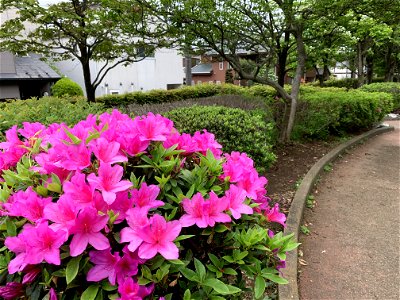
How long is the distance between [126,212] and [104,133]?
0.44 meters

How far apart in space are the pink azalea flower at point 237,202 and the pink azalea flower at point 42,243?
616mm

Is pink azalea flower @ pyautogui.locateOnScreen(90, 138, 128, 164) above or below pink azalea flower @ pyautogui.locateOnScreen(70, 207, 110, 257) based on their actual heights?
above

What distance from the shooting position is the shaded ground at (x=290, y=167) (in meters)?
4.84

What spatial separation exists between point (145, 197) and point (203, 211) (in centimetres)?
22

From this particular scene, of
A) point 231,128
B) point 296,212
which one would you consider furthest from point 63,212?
point 296,212

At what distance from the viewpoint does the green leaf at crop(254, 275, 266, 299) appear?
1.30 meters

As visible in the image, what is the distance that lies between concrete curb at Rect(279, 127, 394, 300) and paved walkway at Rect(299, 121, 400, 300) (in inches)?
6.1

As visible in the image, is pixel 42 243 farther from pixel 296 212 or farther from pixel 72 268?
pixel 296 212

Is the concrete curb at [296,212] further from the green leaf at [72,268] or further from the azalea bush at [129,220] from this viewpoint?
the green leaf at [72,268]

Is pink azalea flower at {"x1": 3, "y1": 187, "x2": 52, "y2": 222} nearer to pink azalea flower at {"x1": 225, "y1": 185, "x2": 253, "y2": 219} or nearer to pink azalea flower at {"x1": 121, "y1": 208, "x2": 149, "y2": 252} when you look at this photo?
pink azalea flower at {"x1": 121, "y1": 208, "x2": 149, "y2": 252}

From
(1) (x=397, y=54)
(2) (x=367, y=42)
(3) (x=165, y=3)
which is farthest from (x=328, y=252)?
(1) (x=397, y=54)

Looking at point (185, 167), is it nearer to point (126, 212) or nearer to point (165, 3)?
point (126, 212)

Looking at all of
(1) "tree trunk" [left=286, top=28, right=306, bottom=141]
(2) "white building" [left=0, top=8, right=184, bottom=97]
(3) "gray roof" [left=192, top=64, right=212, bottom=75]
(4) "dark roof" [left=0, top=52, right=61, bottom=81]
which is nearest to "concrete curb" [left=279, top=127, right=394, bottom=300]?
(1) "tree trunk" [left=286, top=28, right=306, bottom=141]

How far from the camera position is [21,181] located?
4.54ft
